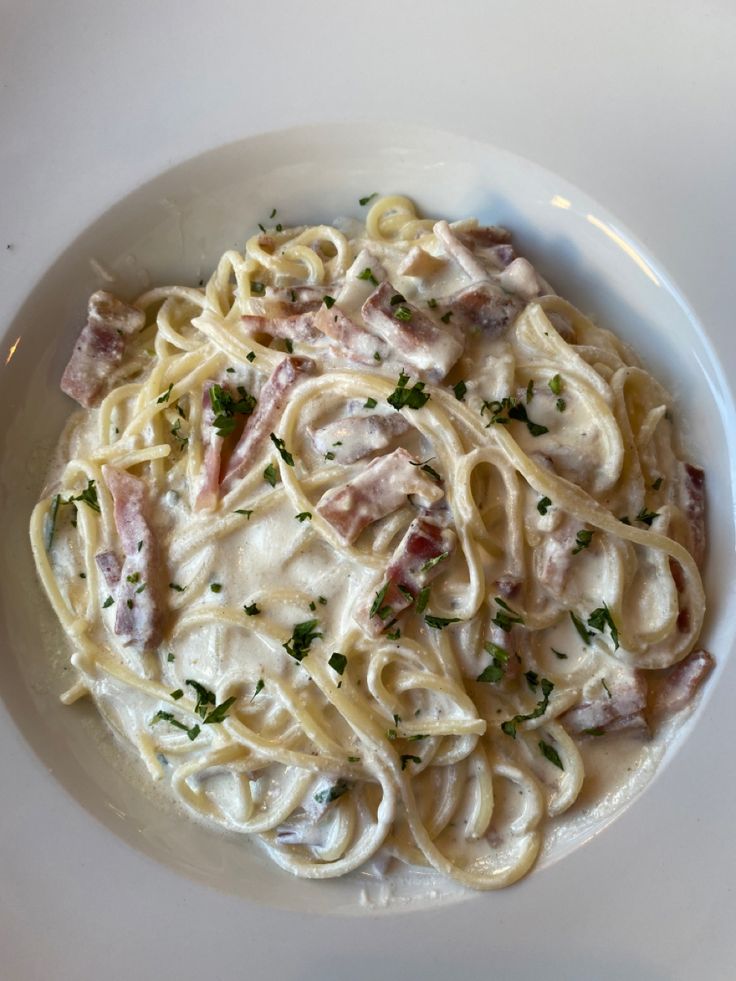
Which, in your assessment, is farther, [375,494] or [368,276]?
[368,276]

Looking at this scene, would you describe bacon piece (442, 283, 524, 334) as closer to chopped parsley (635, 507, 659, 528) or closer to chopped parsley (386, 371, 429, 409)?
chopped parsley (386, 371, 429, 409)

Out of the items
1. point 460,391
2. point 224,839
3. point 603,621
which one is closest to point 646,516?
point 603,621

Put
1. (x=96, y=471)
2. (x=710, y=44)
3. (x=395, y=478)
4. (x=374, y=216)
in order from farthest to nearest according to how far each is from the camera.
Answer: (x=374, y=216) < (x=96, y=471) < (x=710, y=44) < (x=395, y=478)

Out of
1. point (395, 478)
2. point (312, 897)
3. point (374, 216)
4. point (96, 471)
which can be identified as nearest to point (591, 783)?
point (312, 897)

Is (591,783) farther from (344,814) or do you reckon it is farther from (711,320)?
(711,320)

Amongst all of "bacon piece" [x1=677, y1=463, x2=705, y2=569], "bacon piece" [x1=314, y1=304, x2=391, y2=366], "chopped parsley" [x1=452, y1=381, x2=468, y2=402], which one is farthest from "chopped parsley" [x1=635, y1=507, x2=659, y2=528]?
"bacon piece" [x1=314, y1=304, x2=391, y2=366]

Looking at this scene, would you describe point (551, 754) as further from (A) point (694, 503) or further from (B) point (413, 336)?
(B) point (413, 336)

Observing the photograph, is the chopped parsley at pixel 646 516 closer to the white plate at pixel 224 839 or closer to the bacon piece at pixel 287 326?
the white plate at pixel 224 839
